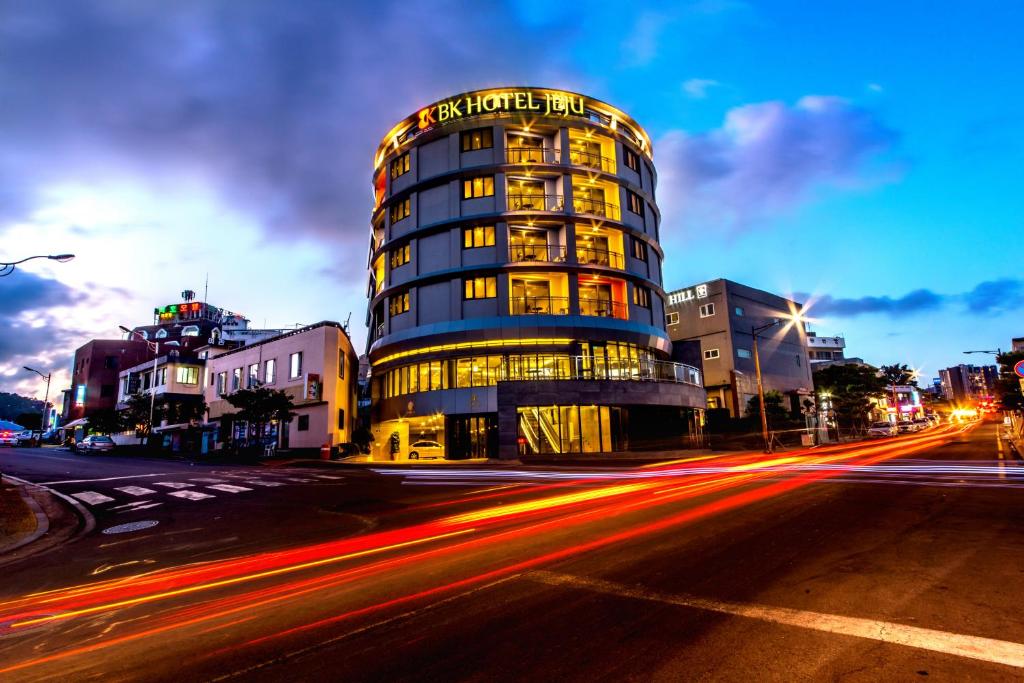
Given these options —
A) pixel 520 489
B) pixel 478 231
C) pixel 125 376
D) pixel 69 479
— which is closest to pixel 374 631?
pixel 520 489

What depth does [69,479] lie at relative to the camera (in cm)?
2091

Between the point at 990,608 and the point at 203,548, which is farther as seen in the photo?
the point at 203,548

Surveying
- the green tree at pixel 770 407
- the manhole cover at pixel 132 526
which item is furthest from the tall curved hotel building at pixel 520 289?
the manhole cover at pixel 132 526

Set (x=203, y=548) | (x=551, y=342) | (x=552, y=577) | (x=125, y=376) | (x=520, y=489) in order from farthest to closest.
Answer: (x=125, y=376)
(x=551, y=342)
(x=520, y=489)
(x=203, y=548)
(x=552, y=577)

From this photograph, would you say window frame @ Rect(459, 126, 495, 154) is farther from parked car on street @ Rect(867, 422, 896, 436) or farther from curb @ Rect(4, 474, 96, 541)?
parked car on street @ Rect(867, 422, 896, 436)

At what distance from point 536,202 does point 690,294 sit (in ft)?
105

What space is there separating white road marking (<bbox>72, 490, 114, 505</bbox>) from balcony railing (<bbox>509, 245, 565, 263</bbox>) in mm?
28975

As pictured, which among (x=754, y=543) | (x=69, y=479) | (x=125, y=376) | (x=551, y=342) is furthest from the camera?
Result: (x=125, y=376)

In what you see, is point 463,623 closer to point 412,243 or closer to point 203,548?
point 203,548

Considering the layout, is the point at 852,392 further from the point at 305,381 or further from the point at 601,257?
the point at 305,381

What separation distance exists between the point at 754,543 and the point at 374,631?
544 centimetres

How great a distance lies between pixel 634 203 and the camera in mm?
45125

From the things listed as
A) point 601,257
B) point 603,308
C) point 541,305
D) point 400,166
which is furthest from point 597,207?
point 400,166

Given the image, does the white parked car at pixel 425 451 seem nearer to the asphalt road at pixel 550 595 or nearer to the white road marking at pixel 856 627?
the asphalt road at pixel 550 595
